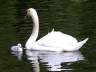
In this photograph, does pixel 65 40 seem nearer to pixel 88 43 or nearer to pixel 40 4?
pixel 88 43

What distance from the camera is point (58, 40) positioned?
1778 centimetres

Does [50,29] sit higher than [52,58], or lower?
higher

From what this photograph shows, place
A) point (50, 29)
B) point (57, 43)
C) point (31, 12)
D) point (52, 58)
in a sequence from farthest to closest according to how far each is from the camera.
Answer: point (50, 29)
point (31, 12)
point (57, 43)
point (52, 58)

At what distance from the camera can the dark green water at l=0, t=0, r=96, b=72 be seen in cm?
1594

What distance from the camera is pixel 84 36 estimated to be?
18.7 m

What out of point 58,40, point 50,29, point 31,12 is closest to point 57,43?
point 58,40

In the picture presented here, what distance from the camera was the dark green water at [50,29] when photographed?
15.9m

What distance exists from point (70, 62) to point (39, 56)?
1.30m

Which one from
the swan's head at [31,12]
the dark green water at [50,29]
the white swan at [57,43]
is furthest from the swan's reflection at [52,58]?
the swan's head at [31,12]

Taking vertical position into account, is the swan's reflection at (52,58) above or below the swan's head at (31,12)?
below

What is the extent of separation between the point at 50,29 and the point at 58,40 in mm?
2404

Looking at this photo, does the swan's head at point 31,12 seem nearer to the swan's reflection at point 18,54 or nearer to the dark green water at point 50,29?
the dark green water at point 50,29

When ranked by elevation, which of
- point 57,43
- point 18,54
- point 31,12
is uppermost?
point 31,12

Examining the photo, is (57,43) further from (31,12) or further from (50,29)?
(50,29)
